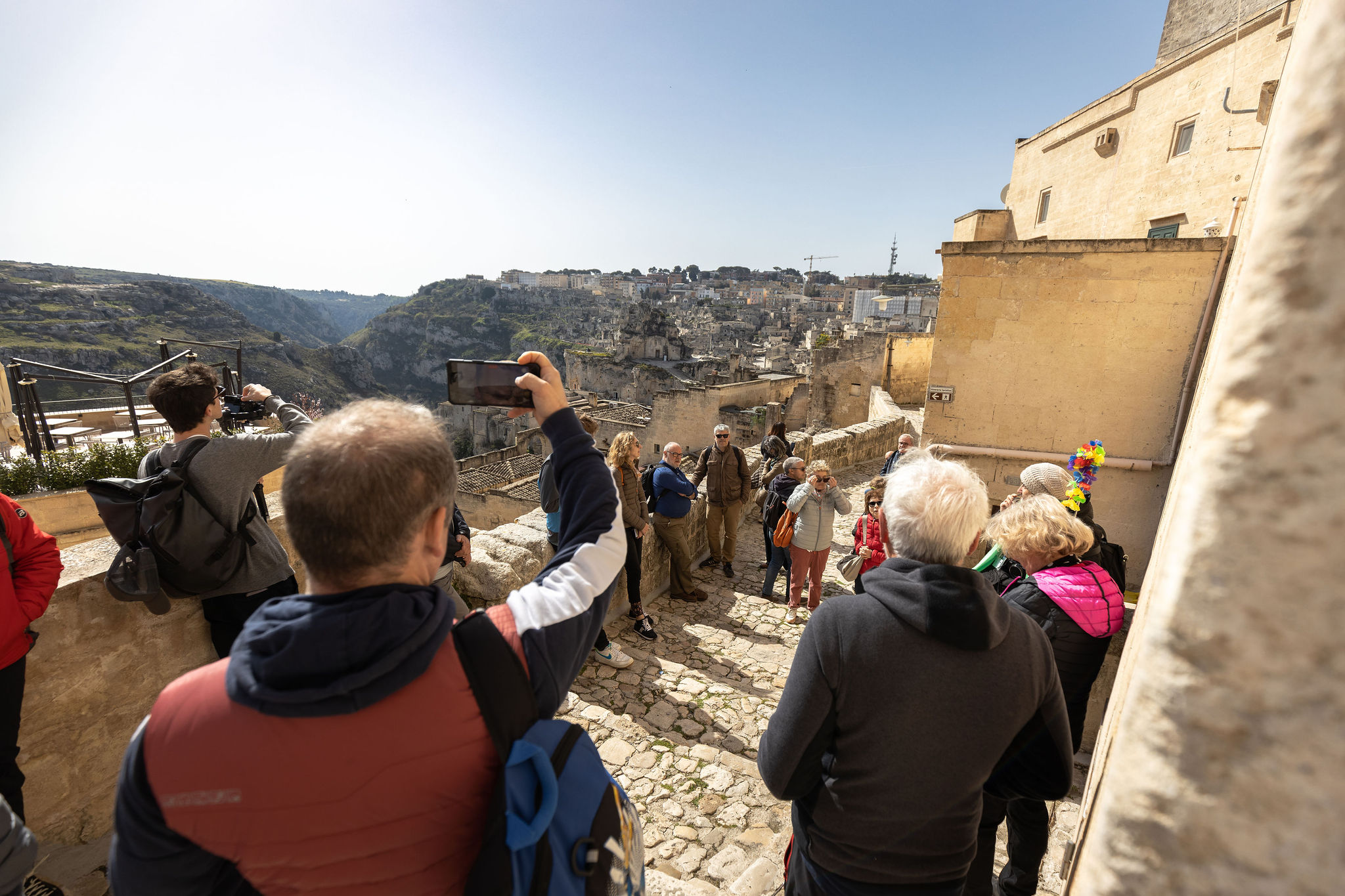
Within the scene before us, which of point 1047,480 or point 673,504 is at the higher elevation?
point 1047,480

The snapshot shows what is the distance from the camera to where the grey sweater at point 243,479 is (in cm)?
214

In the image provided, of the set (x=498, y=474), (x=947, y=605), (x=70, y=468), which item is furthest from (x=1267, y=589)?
(x=498, y=474)

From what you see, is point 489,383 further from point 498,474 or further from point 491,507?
point 498,474

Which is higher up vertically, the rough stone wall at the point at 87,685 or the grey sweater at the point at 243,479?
the grey sweater at the point at 243,479

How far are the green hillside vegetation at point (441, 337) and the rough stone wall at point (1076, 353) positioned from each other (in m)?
80.1

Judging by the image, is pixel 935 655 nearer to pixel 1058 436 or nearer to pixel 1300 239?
pixel 1300 239

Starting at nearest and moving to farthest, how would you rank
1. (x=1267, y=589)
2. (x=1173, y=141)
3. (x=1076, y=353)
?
1. (x=1267, y=589)
2. (x=1076, y=353)
3. (x=1173, y=141)

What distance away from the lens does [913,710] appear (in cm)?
144

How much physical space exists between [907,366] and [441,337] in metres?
98.6

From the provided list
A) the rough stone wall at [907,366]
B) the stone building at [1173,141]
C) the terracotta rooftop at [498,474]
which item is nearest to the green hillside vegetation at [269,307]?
the terracotta rooftop at [498,474]

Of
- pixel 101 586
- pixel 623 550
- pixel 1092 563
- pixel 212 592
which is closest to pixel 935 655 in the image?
pixel 623 550

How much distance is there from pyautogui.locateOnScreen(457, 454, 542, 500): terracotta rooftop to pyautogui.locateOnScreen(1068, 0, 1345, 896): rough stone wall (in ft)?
59.9

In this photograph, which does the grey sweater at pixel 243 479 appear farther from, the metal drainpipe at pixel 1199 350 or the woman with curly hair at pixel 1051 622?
the metal drainpipe at pixel 1199 350

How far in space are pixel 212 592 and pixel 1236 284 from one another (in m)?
3.11
